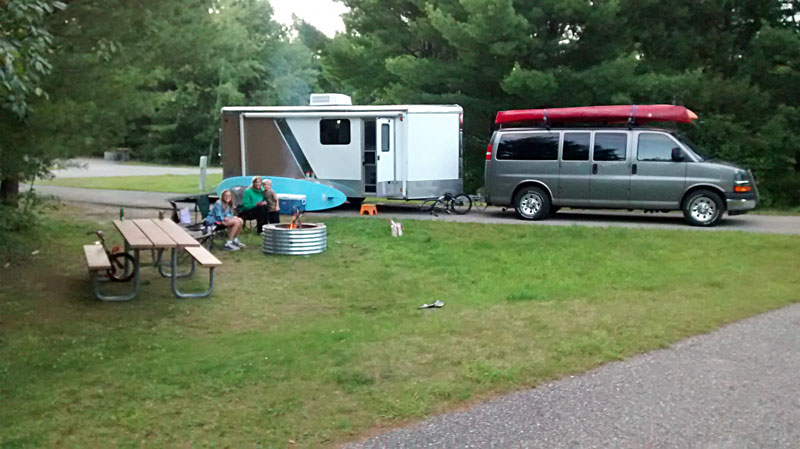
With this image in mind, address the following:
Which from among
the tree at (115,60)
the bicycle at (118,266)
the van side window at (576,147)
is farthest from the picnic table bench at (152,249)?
the van side window at (576,147)

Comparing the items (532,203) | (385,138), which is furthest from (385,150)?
(532,203)

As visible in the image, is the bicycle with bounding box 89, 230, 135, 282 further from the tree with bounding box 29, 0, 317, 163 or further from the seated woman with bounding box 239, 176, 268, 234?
the seated woman with bounding box 239, 176, 268, 234

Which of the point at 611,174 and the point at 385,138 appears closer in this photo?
the point at 611,174

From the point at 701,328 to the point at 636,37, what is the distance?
16397 mm

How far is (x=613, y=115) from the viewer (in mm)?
13852

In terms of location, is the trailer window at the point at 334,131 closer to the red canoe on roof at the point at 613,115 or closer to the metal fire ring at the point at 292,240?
the red canoe on roof at the point at 613,115

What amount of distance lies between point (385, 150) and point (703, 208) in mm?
6350

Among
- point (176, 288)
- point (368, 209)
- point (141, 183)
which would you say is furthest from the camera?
point (141, 183)

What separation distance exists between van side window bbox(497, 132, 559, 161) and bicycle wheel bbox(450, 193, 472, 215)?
146cm

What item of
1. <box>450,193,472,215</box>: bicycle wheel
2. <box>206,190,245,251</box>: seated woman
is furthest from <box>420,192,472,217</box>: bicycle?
<box>206,190,245,251</box>: seated woman

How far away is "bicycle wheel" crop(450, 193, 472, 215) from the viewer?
15.9 m

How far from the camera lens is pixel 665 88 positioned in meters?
18.6

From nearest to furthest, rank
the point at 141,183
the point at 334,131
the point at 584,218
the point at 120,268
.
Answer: the point at 120,268 → the point at 584,218 → the point at 334,131 → the point at 141,183

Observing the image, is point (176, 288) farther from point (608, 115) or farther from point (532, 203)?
point (608, 115)
